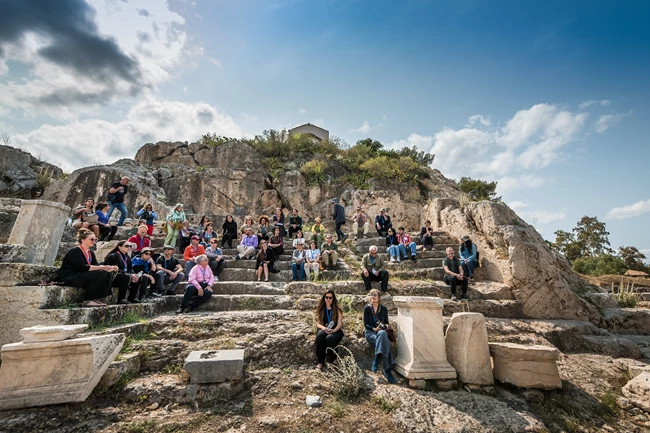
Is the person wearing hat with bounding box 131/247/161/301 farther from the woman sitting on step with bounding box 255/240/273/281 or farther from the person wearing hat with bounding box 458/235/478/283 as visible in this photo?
the person wearing hat with bounding box 458/235/478/283

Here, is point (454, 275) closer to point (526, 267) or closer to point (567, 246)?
point (526, 267)

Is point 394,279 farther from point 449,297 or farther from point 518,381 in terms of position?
point 518,381

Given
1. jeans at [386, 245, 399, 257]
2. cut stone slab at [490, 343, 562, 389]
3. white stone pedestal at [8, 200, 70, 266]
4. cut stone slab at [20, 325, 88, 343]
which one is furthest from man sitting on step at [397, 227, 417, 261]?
white stone pedestal at [8, 200, 70, 266]

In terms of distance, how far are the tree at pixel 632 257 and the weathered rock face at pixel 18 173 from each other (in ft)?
113

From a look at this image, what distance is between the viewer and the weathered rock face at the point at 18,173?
12.0 meters

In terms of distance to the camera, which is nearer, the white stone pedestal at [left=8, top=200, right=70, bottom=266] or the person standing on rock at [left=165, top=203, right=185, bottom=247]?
the white stone pedestal at [left=8, top=200, right=70, bottom=266]

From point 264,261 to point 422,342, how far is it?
13.8 ft

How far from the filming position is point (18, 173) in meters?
12.6

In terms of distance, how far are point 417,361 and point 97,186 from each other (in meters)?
13.7

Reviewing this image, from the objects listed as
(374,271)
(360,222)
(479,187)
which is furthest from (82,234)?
(479,187)

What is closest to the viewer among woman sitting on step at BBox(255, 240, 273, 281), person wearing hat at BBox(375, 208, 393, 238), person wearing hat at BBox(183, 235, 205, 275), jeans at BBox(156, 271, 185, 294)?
jeans at BBox(156, 271, 185, 294)

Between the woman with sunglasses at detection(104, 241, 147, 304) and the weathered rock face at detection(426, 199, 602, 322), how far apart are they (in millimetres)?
7888

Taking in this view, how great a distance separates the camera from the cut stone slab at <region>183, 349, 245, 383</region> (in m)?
3.52

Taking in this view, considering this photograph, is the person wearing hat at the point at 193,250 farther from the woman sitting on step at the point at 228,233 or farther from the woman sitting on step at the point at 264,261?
the woman sitting on step at the point at 228,233
